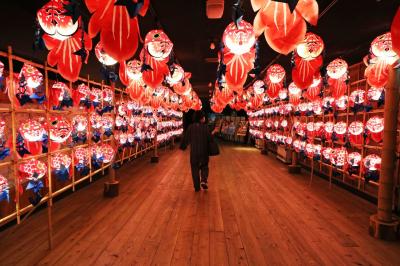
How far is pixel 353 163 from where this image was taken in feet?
15.6

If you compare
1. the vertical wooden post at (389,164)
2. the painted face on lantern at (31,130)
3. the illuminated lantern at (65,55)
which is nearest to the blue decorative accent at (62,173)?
the painted face on lantern at (31,130)

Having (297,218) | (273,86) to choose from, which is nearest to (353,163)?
(297,218)

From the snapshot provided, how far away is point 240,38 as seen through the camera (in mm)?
2932

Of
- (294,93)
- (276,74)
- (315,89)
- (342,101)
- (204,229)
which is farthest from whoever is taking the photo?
(294,93)

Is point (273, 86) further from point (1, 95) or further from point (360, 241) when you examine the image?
point (1, 95)

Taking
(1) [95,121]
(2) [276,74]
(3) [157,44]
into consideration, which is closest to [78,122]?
(1) [95,121]

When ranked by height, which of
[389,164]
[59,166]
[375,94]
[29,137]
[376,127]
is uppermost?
[375,94]

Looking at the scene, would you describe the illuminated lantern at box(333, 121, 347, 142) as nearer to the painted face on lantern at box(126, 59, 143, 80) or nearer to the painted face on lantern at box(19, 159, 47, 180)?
the painted face on lantern at box(126, 59, 143, 80)

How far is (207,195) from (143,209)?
1.40 metres

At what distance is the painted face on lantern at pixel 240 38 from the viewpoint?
9.63ft

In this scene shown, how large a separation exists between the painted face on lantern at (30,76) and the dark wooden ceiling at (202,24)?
85 centimetres

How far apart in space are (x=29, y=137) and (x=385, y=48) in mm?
4380

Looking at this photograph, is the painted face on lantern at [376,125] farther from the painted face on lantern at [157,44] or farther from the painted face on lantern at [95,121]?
the painted face on lantern at [95,121]

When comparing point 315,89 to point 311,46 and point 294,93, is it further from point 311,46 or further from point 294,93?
point 311,46
